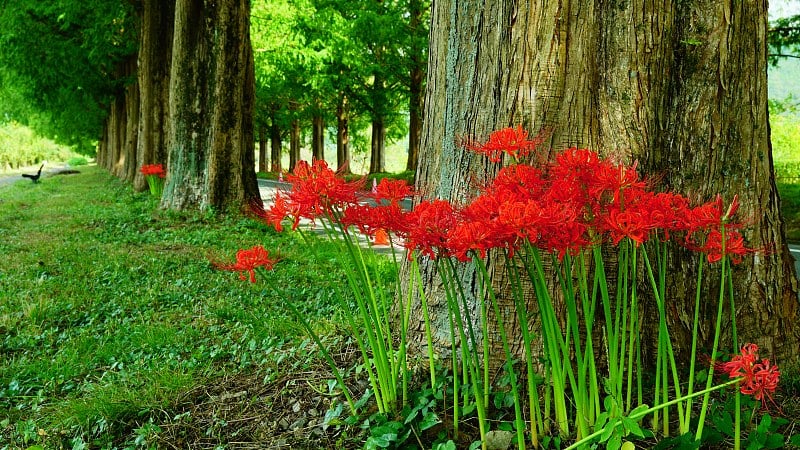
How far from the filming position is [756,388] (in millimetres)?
2117

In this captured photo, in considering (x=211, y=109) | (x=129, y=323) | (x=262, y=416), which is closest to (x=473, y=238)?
A: (x=262, y=416)

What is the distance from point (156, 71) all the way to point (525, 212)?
1489 centimetres

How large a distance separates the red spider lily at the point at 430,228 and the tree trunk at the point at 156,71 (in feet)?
44.9

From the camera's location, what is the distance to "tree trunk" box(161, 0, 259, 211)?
10.0 meters

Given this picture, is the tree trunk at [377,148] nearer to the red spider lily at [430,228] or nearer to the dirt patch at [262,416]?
the dirt patch at [262,416]

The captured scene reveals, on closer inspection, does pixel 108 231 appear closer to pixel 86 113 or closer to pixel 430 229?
pixel 430 229

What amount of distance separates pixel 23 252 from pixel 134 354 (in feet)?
15.0

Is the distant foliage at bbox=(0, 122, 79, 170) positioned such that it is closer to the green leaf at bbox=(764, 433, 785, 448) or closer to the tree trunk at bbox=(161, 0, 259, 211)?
the tree trunk at bbox=(161, 0, 259, 211)

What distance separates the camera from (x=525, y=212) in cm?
179

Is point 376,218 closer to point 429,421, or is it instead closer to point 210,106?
point 429,421

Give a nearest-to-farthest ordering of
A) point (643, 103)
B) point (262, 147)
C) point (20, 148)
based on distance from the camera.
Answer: point (643, 103) < point (262, 147) < point (20, 148)

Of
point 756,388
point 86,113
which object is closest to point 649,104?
point 756,388

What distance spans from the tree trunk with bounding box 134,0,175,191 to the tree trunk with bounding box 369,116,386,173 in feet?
42.6

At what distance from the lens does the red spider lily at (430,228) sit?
80.0 inches
